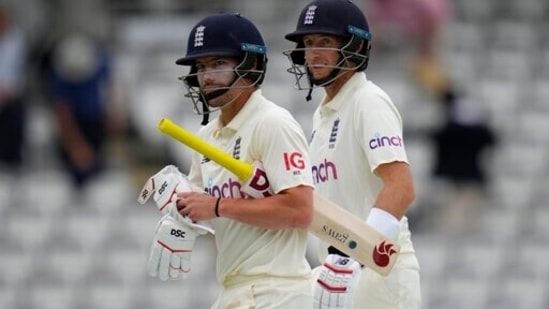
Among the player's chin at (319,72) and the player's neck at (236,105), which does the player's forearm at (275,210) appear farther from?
the player's chin at (319,72)

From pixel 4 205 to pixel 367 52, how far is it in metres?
7.00

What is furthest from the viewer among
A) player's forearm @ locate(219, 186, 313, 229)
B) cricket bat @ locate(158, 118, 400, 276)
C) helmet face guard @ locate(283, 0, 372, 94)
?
helmet face guard @ locate(283, 0, 372, 94)

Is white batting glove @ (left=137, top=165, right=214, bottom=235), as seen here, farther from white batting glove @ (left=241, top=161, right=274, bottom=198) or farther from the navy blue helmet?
the navy blue helmet

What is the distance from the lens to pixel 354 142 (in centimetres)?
727

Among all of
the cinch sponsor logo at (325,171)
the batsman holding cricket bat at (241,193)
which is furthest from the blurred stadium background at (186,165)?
the batsman holding cricket bat at (241,193)

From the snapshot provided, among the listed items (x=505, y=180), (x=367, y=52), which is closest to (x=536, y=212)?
(x=505, y=180)

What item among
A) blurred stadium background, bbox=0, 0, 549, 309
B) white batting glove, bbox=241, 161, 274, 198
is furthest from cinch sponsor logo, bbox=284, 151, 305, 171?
blurred stadium background, bbox=0, 0, 549, 309

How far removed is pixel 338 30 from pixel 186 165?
6.58m

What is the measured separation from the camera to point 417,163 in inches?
544

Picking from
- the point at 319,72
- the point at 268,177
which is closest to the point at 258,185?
the point at 268,177

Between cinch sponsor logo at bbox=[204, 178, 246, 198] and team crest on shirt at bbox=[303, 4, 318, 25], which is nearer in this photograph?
cinch sponsor logo at bbox=[204, 178, 246, 198]

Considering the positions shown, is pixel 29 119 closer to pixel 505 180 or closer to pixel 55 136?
pixel 55 136

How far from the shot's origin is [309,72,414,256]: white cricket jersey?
7.18 metres

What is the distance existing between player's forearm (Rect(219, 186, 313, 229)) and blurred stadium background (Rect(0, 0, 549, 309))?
20.1 feet
